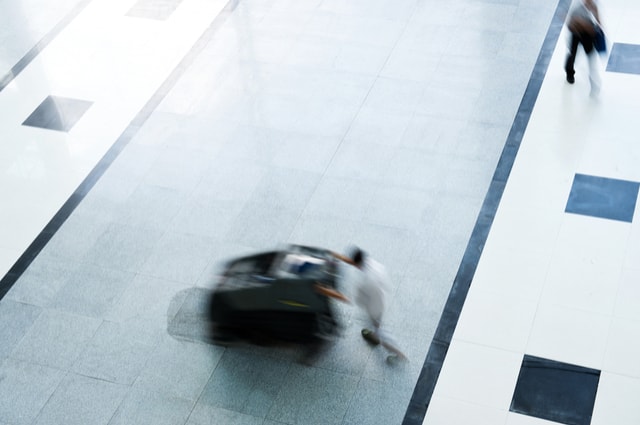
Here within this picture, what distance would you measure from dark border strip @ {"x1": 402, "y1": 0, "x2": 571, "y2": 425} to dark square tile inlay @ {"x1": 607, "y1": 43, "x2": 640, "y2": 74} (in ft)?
1.79

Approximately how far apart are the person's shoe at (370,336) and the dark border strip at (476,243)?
342 millimetres

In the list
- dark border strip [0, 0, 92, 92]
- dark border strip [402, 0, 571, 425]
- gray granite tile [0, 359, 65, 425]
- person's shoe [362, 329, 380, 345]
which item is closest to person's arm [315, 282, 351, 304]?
person's shoe [362, 329, 380, 345]

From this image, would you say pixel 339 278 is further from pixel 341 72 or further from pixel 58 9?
pixel 58 9

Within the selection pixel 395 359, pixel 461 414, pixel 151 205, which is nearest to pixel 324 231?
pixel 395 359

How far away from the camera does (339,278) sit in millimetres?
5586

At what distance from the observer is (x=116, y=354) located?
5.91 metres

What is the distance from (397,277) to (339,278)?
0.77 metres

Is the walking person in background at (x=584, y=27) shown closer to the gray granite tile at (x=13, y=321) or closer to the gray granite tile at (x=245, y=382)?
the gray granite tile at (x=245, y=382)

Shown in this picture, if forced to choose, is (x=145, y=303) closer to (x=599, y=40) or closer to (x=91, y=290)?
(x=91, y=290)

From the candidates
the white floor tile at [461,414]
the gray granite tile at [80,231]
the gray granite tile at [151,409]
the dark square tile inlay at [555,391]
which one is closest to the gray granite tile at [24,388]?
the gray granite tile at [151,409]

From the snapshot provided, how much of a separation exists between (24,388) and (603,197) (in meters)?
4.34

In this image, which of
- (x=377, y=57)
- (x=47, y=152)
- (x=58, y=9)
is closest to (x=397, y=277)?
(x=377, y=57)

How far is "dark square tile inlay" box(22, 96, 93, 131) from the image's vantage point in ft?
26.2

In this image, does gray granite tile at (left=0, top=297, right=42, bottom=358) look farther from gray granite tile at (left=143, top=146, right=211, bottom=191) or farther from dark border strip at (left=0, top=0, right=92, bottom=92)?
dark border strip at (left=0, top=0, right=92, bottom=92)
